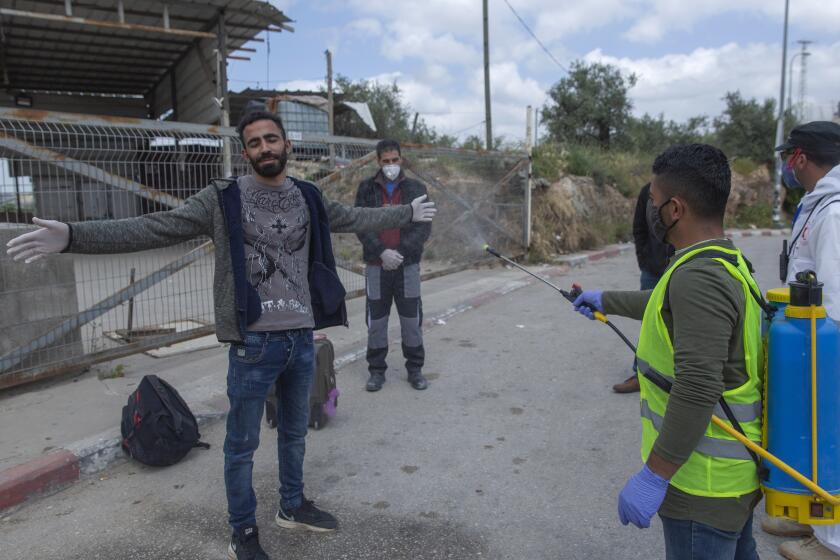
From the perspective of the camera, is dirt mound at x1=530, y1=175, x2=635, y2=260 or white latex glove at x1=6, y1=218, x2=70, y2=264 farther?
dirt mound at x1=530, y1=175, x2=635, y2=260

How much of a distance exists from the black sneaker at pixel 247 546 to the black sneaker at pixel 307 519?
10.5 inches

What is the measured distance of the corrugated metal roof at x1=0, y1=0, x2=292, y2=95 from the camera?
38.9 feet

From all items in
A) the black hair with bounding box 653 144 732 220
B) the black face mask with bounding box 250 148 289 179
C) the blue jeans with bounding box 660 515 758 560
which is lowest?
the blue jeans with bounding box 660 515 758 560

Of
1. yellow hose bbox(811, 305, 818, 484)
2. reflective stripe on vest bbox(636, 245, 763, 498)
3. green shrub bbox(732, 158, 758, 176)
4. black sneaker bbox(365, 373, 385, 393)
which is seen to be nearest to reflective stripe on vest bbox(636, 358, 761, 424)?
reflective stripe on vest bbox(636, 245, 763, 498)

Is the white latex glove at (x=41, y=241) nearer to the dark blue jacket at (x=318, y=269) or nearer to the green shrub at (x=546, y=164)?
the dark blue jacket at (x=318, y=269)

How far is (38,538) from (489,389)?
3276 mm

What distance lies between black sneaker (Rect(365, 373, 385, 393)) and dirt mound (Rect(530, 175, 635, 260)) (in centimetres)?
754

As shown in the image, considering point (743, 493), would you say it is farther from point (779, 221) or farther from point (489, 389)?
point (779, 221)

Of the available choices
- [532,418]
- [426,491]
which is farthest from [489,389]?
[426,491]

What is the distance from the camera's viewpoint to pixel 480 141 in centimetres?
2064

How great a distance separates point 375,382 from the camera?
17.1 feet

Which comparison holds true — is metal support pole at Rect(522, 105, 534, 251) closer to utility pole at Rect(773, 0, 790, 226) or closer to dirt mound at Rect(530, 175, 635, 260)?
dirt mound at Rect(530, 175, 635, 260)

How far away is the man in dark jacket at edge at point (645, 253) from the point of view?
16.0 feet

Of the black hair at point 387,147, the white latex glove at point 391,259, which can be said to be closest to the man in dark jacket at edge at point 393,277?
the black hair at point 387,147
